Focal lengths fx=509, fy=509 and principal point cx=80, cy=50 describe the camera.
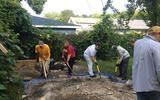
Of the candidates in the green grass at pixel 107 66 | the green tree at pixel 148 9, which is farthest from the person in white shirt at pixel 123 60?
the green grass at pixel 107 66

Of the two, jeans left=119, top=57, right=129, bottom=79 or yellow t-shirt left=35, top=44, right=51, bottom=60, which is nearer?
yellow t-shirt left=35, top=44, right=51, bottom=60

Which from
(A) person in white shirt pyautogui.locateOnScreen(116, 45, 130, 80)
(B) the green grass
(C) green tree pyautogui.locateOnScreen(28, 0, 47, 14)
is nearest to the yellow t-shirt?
(A) person in white shirt pyautogui.locateOnScreen(116, 45, 130, 80)

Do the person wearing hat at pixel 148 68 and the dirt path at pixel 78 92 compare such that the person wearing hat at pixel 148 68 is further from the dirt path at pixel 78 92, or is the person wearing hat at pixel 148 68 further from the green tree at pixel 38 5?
the green tree at pixel 38 5

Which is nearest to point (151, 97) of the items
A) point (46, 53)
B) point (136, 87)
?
point (136, 87)

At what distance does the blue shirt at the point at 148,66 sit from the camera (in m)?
7.95

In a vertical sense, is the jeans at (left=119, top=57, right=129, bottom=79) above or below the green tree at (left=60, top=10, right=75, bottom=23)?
above

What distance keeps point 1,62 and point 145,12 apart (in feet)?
38.9

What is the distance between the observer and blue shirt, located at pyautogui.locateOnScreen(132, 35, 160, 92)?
7.95 metres

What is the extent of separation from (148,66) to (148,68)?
0.03 m

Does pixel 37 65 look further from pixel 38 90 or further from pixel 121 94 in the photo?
pixel 121 94

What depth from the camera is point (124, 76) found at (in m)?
23.5

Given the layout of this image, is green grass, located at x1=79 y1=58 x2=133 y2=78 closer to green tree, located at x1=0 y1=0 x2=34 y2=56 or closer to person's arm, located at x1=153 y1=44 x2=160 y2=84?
green tree, located at x1=0 y1=0 x2=34 y2=56

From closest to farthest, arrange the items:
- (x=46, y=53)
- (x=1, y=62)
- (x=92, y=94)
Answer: (x=1, y=62)
(x=92, y=94)
(x=46, y=53)

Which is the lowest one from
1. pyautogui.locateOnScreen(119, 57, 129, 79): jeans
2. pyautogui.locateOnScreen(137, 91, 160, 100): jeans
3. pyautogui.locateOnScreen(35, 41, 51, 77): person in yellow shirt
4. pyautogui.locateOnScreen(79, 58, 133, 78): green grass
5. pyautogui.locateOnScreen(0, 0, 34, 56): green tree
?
pyautogui.locateOnScreen(79, 58, 133, 78): green grass
